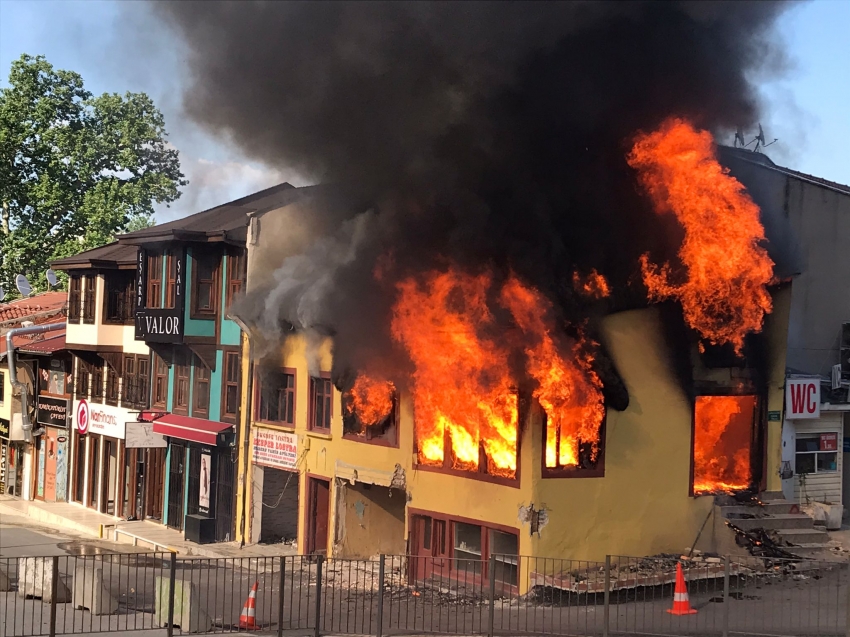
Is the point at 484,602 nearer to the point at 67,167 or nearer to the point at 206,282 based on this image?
the point at 206,282

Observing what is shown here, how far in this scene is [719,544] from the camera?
19469 mm

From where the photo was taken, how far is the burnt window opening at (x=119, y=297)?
33406 millimetres

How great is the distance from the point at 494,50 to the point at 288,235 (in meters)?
10.2

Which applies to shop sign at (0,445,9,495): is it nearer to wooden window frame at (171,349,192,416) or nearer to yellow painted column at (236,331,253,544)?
wooden window frame at (171,349,192,416)

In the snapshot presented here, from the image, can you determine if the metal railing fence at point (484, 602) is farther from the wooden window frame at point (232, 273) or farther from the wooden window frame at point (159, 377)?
the wooden window frame at point (159, 377)

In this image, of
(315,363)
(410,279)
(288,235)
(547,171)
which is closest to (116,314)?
(288,235)

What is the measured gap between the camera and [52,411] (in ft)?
121

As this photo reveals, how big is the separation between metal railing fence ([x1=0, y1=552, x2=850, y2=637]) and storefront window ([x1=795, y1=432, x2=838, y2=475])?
19.4 feet

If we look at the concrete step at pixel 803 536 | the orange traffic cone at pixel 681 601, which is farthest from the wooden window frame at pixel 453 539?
the concrete step at pixel 803 536

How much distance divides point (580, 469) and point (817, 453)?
8527 mm

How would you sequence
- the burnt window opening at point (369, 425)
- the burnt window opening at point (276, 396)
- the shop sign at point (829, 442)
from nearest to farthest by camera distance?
the burnt window opening at point (369, 425) → the shop sign at point (829, 442) → the burnt window opening at point (276, 396)

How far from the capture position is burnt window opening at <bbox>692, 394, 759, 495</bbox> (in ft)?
67.9

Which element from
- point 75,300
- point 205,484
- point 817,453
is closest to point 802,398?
point 817,453

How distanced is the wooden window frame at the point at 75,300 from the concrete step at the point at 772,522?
23.6 m
